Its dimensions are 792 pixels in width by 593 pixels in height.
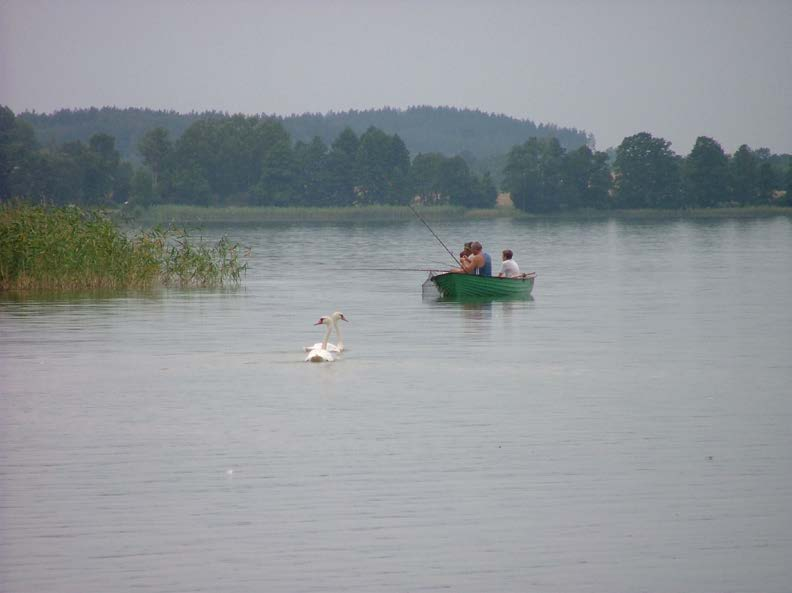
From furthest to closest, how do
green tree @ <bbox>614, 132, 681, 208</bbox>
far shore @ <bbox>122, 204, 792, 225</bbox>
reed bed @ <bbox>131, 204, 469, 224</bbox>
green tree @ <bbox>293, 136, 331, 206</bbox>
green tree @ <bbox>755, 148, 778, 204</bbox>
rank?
green tree @ <bbox>293, 136, 331, 206</bbox> < green tree @ <bbox>614, 132, 681, 208</bbox> < green tree @ <bbox>755, 148, 778, 204</bbox> < far shore @ <bbox>122, 204, 792, 225</bbox> < reed bed @ <bbox>131, 204, 469, 224</bbox>

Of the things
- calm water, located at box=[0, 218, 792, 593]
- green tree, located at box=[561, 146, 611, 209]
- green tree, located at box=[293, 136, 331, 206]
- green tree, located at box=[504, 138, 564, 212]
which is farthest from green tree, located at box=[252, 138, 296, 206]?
calm water, located at box=[0, 218, 792, 593]

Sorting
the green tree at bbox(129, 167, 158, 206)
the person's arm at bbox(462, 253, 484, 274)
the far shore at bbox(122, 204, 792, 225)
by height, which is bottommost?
the far shore at bbox(122, 204, 792, 225)

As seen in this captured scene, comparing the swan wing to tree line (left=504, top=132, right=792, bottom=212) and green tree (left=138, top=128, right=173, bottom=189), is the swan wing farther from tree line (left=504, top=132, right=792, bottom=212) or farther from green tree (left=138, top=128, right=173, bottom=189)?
green tree (left=138, top=128, right=173, bottom=189)

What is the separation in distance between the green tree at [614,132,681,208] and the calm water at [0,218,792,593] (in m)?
141

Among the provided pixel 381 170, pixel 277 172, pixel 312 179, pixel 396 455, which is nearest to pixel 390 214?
pixel 381 170

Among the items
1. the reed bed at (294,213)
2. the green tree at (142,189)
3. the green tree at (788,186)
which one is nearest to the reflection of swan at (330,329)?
the reed bed at (294,213)

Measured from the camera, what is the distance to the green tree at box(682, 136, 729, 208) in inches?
6457

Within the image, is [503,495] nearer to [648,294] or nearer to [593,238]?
[648,294]

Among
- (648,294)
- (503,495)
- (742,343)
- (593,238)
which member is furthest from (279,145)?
(503,495)

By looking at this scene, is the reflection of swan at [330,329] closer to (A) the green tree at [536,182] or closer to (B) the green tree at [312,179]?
(B) the green tree at [312,179]

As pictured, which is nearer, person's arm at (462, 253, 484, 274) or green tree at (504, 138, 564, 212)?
person's arm at (462, 253, 484, 274)

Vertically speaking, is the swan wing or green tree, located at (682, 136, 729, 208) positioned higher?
green tree, located at (682, 136, 729, 208)

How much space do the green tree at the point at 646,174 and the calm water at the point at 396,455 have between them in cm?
14143

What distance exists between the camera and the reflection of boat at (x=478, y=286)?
33406mm
